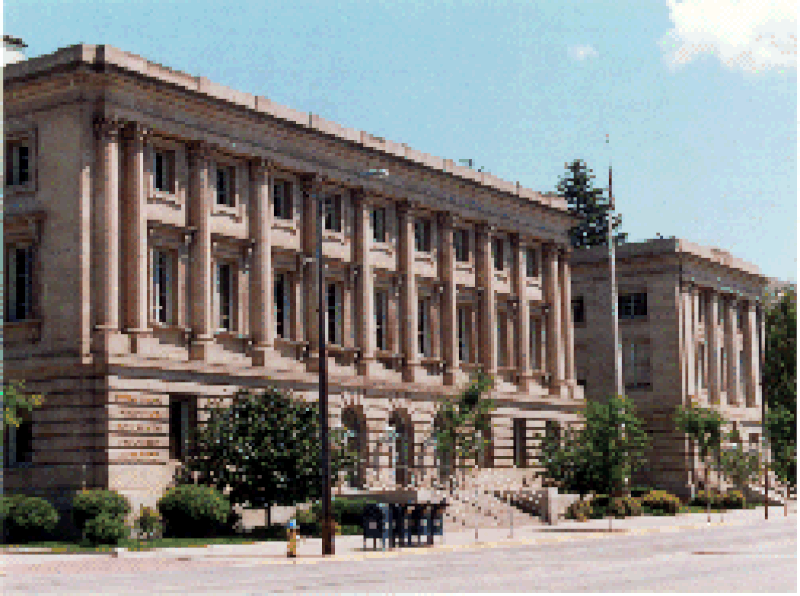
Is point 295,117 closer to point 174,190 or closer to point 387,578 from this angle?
point 174,190

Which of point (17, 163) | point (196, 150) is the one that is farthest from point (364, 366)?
point (17, 163)

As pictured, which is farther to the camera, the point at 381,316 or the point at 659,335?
the point at 659,335

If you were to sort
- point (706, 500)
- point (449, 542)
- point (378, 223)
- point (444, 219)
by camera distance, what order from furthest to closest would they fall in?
point (706, 500) < point (444, 219) < point (378, 223) < point (449, 542)

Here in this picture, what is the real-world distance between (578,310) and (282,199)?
1397 inches

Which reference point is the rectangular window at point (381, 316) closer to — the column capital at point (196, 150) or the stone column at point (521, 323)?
the stone column at point (521, 323)

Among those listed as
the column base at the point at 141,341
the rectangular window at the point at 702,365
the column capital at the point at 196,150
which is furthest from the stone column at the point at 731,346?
the column base at the point at 141,341

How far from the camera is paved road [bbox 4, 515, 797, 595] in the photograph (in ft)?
77.5

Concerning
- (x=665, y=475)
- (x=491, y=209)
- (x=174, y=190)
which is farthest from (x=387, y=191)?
(x=665, y=475)

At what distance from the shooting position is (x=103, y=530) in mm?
39969

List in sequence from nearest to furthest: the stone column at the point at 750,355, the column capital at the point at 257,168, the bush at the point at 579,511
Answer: the column capital at the point at 257,168 → the bush at the point at 579,511 → the stone column at the point at 750,355

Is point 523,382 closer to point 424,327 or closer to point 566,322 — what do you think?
point 566,322

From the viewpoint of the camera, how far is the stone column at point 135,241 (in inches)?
1799

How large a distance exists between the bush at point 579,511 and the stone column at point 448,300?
8556 millimetres

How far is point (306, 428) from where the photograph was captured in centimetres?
4569
